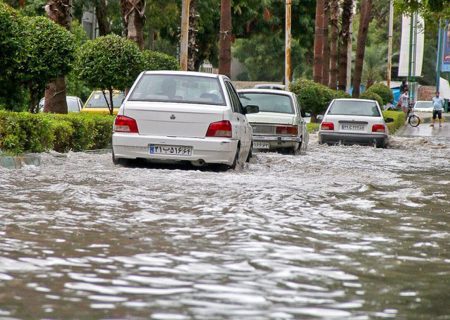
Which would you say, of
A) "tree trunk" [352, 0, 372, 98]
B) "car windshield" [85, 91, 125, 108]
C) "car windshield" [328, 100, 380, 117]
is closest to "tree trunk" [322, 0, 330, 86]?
"tree trunk" [352, 0, 372, 98]

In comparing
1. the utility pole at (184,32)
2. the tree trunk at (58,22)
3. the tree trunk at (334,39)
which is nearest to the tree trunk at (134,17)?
the utility pole at (184,32)

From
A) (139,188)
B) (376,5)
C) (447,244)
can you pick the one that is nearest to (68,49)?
(139,188)

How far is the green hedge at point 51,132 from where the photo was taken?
1548 cm

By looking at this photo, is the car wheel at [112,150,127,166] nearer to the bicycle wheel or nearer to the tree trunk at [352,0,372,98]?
the bicycle wheel

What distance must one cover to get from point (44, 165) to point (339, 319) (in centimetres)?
1039

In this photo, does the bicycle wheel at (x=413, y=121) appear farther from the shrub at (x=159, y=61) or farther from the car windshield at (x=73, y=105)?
the shrub at (x=159, y=61)

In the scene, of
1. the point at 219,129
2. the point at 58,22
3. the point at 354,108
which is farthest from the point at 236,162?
the point at 354,108

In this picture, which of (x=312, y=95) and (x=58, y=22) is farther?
(x=312, y=95)

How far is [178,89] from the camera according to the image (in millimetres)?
15695

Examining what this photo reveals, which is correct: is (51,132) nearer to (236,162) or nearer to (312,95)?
(236,162)

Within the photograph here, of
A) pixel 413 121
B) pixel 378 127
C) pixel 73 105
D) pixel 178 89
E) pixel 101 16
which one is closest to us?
pixel 178 89

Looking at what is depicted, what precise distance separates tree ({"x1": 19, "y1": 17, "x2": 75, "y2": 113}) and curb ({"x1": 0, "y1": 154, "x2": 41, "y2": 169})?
4339 millimetres

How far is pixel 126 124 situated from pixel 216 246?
7051 mm

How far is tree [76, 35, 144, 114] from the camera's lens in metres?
24.2
